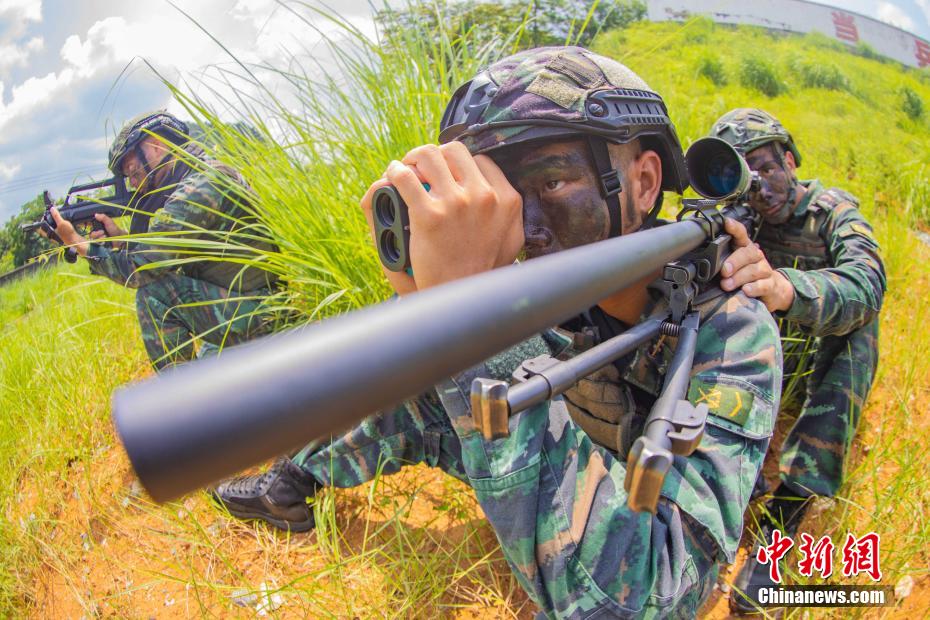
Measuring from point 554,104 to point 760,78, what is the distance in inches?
567

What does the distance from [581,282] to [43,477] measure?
3.94m

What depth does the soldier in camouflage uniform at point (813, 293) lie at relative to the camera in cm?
224

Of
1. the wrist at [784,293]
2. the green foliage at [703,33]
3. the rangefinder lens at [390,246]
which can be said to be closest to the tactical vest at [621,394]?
the wrist at [784,293]

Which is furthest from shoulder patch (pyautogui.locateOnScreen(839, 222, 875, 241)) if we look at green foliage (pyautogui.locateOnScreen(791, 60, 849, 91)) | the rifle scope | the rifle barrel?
green foliage (pyautogui.locateOnScreen(791, 60, 849, 91))

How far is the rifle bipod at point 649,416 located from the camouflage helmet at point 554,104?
702 millimetres

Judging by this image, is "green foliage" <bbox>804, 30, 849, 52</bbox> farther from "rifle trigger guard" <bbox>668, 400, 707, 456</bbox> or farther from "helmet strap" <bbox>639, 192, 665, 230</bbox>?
"rifle trigger guard" <bbox>668, 400, 707, 456</bbox>

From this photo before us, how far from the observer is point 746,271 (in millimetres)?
1735

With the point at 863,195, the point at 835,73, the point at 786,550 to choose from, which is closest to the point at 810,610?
the point at 786,550

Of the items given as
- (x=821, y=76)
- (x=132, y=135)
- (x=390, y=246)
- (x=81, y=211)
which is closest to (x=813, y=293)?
(x=390, y=246)

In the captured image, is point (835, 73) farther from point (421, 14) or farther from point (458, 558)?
point (458, 558)

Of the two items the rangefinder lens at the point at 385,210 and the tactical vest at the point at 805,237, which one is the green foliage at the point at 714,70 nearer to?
the tactical vest at the point at 805,237

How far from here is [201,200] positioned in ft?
13.8

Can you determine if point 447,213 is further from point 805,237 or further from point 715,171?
point 805,237

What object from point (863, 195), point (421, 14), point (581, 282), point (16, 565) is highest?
point (421, 14)
